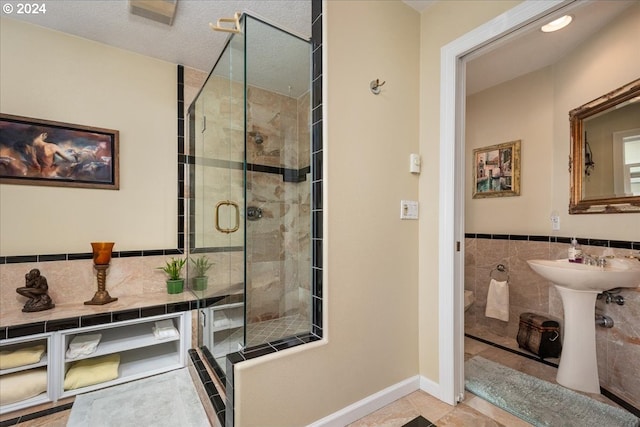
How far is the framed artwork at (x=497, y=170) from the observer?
2.65 metres

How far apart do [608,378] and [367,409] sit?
5.34ft

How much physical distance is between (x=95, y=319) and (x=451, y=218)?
234 centimetres

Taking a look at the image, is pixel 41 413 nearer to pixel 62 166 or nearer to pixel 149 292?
pixel 149 292

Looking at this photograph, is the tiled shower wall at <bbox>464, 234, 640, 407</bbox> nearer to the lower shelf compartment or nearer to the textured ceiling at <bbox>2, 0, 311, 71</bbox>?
the textured ceiling at <bbox>2, 0, 311, 71</bbox>

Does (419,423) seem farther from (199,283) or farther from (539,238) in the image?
(539,238)

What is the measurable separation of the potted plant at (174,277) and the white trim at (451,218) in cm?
204

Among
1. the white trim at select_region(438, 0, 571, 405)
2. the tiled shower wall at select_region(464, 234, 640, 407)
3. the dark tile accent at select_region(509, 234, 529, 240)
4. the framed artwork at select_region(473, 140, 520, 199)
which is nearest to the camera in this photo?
the white trim at select_region(438, 0, 571, 405)

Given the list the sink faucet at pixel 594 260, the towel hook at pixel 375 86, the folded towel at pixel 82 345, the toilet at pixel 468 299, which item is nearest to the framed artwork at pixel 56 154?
the folded towel at pixel 82 345

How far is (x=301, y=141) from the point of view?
5.33 feet

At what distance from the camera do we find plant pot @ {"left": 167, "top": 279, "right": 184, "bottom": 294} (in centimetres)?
237

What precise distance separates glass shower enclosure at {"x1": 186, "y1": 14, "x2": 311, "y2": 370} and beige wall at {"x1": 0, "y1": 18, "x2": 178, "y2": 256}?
980mm

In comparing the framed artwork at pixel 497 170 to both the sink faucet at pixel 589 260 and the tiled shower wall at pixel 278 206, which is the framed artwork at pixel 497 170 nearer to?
the sink faucet at pixel 589 260

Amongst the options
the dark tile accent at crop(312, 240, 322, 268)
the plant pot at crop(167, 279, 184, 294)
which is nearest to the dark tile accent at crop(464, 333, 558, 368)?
Result: the dark tile accent at crop(312, 240, 322, 268)

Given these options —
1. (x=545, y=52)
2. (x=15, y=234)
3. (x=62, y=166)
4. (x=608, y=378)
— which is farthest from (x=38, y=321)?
(x=545, y=52)
